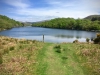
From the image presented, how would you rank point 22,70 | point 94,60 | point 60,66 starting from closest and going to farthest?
→ point 22,70 → point 60,66 → point 94,60

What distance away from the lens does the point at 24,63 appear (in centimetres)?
1880

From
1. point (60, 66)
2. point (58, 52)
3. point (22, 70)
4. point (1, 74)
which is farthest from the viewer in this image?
point (58, 52)

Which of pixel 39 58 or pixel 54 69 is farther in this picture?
pixel 39 58

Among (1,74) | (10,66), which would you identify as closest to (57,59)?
(10,66)

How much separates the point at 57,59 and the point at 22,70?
18.1ft

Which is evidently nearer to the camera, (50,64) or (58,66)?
(58,66)

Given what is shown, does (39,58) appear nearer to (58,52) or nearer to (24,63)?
(24,63)

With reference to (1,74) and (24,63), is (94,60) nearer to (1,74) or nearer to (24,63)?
(24,63)

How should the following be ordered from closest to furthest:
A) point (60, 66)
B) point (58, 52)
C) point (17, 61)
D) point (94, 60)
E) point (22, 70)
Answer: point (22, 70) < point (60, 66) < point (17, 61) < point (94, 60) < point (58, 52)

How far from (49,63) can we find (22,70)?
11.8 feet

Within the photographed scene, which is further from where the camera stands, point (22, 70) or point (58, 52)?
point (58, 52)

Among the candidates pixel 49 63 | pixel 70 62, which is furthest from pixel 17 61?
pixel 70 62

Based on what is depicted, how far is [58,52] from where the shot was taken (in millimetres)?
24047

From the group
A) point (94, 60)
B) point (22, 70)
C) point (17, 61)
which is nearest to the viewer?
point (22, 70)
